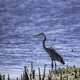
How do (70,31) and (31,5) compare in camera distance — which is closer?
(70,31)

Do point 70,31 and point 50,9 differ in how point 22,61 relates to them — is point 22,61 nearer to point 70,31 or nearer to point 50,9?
point 70,31

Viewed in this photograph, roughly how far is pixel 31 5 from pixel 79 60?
62.2 feet

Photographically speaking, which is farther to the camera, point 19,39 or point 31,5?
point 31,5

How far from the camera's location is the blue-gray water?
1482 cm

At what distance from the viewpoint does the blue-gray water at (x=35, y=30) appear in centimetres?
1482

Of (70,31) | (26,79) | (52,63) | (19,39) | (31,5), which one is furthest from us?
(31,5)

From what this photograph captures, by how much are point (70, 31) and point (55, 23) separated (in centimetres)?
286

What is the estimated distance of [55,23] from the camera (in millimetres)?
23703

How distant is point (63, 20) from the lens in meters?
25.2

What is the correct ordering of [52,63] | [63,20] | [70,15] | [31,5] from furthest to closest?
[31,5] → [70,15] → [63,20] → [52,63]

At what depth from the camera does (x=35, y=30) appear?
21.1 m

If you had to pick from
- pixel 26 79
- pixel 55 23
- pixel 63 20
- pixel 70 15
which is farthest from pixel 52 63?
pixel 70 15

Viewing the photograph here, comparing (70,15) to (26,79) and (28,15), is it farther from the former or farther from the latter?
(26,79)

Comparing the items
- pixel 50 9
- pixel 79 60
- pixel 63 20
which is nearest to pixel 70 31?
pixel 63 20
